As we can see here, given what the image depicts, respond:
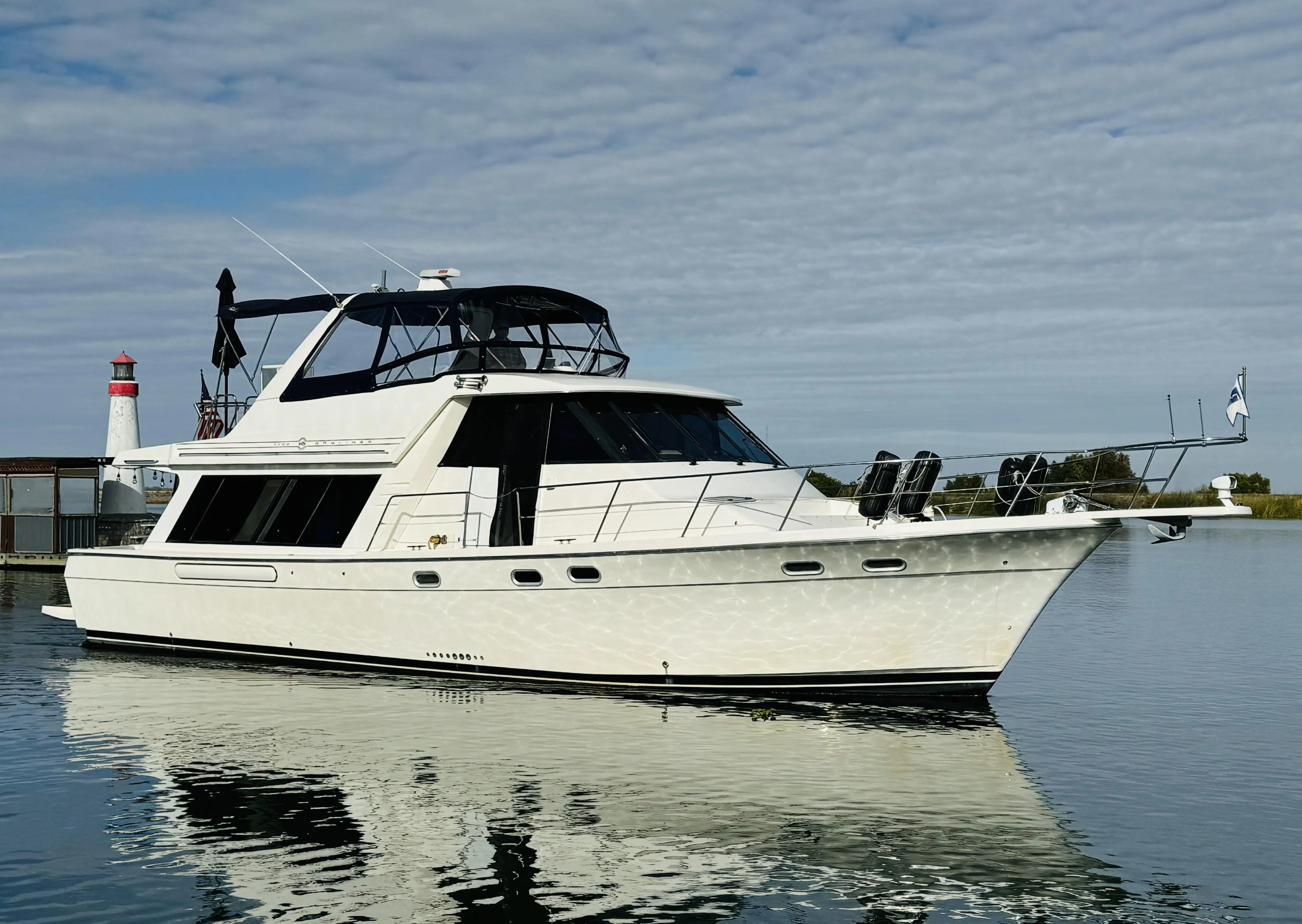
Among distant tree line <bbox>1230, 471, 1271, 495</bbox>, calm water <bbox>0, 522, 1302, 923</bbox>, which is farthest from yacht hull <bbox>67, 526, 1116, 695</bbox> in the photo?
distant tree line <bbox>1230, 471, 1271, 495</bbox>

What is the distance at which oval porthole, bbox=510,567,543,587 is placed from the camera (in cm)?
1220

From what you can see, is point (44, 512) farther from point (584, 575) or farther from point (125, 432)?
point (584, 575)

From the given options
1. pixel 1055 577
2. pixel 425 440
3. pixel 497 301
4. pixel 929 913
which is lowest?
pixel 929 913

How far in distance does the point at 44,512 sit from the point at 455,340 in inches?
825

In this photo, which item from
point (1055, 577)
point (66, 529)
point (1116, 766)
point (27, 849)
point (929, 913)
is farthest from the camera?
point (66, 529)

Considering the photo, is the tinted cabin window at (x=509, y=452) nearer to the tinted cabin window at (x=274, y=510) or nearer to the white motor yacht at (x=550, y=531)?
the white motor yacht at (x=550, y=531)

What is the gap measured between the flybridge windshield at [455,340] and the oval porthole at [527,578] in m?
2.52

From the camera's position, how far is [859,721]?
1112 cm

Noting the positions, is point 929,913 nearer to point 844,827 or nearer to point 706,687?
point 844,827

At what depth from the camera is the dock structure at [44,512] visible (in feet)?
97.8

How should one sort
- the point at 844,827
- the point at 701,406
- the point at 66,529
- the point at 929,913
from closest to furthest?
the point at 929,913 → the point at 844,827 → the point at 701,406 → the point at 66,529

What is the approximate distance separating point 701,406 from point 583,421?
1663 mm

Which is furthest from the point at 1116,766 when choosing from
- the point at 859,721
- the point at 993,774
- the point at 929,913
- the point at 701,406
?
the point at 701,406

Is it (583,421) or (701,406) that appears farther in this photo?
(701,406)
